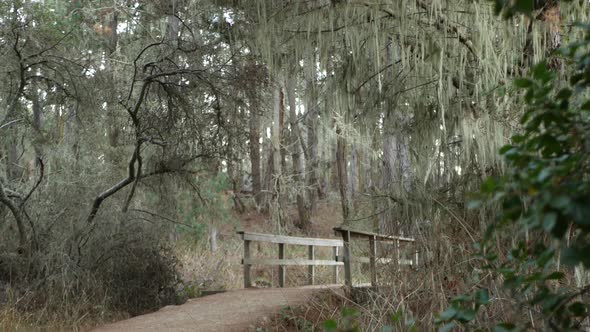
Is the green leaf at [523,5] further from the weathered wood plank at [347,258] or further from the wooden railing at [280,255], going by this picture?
the wooden railing at [280,255]

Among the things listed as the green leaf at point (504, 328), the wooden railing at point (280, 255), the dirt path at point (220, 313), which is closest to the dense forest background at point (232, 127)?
the green leaf at point (504, 328)

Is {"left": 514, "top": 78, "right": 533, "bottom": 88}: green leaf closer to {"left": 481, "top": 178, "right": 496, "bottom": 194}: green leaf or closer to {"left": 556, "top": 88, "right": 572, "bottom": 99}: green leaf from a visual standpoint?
{"left": 556, "top": 88, "right": 572, "bottom": 99}: green leaf

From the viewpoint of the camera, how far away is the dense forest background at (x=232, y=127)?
627cm

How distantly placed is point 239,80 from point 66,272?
377 cm

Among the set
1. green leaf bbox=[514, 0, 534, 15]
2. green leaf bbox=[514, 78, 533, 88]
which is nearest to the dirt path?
green leaf bbox=[514, 78, 533, 88]

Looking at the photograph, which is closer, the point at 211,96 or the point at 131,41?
the point at 211,96

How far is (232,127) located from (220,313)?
3.62 meters

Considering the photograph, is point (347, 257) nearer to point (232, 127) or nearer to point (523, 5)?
point (232, 127)

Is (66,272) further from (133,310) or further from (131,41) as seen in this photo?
(131,41)

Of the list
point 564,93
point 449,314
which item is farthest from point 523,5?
point 449,314

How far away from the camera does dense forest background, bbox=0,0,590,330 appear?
6273mm

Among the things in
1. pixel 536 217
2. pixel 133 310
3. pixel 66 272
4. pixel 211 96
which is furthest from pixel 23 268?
pixel 536 217

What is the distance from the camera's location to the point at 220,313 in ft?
29.9

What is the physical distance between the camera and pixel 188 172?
467 inches
